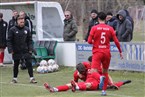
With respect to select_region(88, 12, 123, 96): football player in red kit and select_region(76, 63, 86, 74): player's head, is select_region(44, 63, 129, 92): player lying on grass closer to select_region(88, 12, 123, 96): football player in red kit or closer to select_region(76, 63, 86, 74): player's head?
select_region(76, 63, 86, 74): player's head

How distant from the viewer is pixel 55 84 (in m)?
15.2

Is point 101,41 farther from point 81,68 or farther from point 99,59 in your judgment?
point 81,68

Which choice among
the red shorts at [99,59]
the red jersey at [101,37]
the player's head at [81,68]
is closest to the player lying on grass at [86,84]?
the player's head at [81,68]

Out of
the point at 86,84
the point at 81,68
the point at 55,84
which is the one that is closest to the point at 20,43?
the point at 55,84

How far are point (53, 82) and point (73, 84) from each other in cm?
280

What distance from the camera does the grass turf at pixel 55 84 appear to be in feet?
42.5

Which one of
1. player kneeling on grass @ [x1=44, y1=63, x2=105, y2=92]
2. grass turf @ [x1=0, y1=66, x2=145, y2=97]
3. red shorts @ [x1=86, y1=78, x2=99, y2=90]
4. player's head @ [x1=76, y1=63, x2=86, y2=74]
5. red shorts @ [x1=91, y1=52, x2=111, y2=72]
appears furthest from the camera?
player's head @ [x1=76, y1=63, x2=86, y2=74]

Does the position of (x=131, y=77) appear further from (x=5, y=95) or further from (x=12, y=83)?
(x=5, y=95)

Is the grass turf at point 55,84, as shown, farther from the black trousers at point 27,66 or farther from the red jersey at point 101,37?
the red jersey at point 101,37

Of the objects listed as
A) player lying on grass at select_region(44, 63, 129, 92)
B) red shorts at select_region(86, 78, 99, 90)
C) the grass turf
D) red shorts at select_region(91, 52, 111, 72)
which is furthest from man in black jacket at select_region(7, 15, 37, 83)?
red shorts at select_region(91, 52, 111, 72)

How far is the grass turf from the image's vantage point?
12.9 meters

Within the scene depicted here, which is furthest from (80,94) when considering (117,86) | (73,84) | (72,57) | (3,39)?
(3,39)

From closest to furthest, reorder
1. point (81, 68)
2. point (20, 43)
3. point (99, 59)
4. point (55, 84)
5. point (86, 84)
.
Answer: point (99, 59)
point (86, 84)
point (81, 68)
point (55, 84)
point (20, 43)

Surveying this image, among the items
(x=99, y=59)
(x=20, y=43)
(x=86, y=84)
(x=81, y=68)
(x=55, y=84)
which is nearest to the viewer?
(x=99, y=59)
